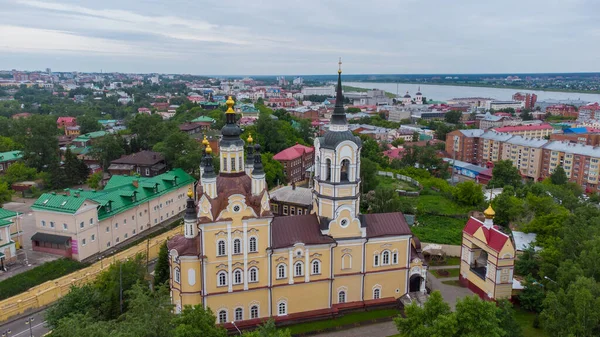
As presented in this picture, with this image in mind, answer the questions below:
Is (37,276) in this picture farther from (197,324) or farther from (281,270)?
(197,324)

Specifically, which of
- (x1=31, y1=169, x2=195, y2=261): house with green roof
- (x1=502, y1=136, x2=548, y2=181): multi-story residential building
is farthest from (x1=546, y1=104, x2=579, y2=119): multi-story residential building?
(x1=31, y1=169, x2=195, y2=261): house with green roof

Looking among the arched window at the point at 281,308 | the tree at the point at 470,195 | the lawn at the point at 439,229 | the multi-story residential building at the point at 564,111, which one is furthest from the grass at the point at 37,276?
the multi-story residential building at the point at 564,111

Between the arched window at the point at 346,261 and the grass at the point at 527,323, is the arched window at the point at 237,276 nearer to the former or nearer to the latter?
the arched window at the point at 346,261

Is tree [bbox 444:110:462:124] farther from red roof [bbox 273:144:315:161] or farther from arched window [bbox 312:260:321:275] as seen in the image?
arched window [bbox 312:260:321:275]

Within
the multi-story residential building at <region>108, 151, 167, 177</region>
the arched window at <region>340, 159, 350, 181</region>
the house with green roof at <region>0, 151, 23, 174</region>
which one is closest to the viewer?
the arched window at <region>340, 159, 350, 181</region>

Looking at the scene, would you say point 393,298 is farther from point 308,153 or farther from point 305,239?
point 308,153

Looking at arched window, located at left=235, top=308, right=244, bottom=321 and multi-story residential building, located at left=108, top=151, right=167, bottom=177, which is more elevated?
multi-story residential building, located at left=108, top=151, right=167, bottom=177

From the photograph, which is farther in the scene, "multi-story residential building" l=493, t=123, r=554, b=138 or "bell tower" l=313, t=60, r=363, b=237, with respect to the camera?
"multi-story residential building" l=493, t=123, r=554, b=138
